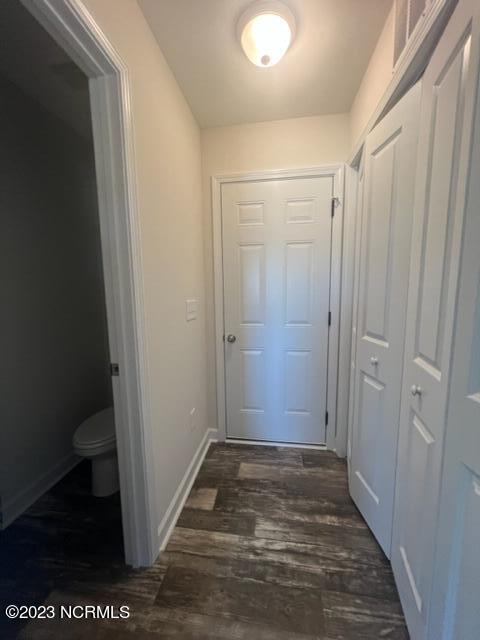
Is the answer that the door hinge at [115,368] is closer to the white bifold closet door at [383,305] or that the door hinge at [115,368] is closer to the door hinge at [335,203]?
the white bifold closet door at [383,305]

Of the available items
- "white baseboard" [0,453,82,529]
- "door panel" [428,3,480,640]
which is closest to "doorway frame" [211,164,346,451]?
"white baseboard" [0,453,82,529]

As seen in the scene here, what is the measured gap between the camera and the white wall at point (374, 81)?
120cm

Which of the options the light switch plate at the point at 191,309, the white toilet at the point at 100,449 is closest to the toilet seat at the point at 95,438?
the white toilet at the point at 100,449

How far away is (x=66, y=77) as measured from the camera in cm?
146

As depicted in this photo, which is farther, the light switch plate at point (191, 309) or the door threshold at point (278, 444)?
the door threshold at point (278, 444)

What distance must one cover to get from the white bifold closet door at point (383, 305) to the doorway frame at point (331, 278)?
1.62 ft

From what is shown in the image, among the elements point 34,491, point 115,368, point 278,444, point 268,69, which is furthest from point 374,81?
point 34,491

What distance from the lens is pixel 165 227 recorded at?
1.42 metres

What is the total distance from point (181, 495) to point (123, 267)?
4.57ft

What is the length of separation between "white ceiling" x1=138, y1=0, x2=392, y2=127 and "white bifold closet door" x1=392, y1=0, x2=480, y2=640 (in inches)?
24.3

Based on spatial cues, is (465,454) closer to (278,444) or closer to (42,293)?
(278,444)

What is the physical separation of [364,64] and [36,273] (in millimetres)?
2275

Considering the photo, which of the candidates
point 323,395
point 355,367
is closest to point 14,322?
point 355,367

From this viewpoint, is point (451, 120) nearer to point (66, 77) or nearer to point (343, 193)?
point (343, 193)
